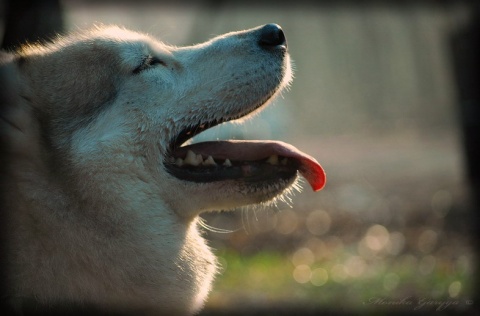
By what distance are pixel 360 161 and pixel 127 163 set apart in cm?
1073

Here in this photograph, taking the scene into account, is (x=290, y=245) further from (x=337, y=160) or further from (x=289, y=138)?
(x=337, y=160)

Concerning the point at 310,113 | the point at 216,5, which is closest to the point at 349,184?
the point at 216,5

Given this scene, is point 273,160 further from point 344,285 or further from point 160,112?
point 344,285

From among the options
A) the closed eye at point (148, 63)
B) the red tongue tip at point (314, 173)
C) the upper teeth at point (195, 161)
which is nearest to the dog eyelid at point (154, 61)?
the closed eye at point (148, 63)

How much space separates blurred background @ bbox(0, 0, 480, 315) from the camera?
216 inches

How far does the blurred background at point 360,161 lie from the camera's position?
18.0ft

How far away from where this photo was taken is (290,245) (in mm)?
7949

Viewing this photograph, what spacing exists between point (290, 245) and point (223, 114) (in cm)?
439

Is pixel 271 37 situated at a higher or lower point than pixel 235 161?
higher

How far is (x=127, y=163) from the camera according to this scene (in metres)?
3.49

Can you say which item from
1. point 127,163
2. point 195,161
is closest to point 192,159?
point 195,161

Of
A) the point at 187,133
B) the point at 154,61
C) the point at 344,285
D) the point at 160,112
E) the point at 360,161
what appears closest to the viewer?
the point at 160,112

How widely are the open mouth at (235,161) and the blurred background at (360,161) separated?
829 millimetres

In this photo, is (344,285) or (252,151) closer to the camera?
(252,151)
